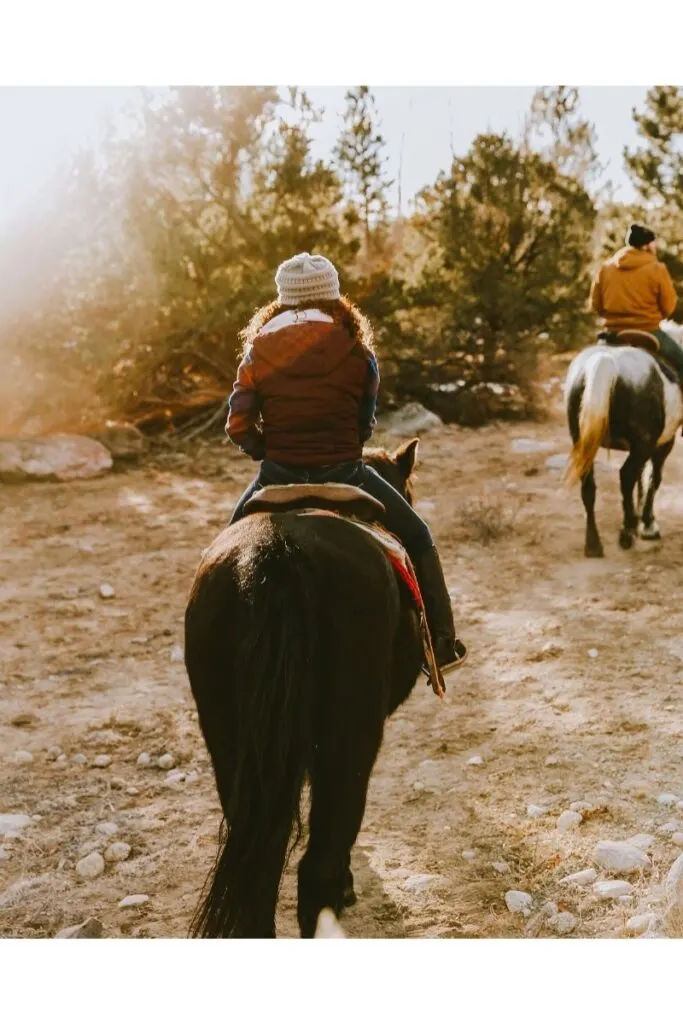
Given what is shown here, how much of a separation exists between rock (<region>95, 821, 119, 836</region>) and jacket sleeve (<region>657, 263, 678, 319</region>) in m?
3.51

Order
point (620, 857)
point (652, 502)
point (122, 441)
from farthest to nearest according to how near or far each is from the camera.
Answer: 1. point (122, 441)
2. point (652, 502)
3. point (620, 857)

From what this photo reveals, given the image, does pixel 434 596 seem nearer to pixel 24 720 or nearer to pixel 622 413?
pixel 24 720

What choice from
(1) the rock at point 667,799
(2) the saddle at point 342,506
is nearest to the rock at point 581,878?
(1) the rock at point 667,799

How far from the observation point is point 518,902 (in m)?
2.26

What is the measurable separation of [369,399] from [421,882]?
4.18 ft

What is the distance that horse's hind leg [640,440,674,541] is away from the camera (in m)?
4.99

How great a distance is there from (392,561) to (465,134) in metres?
2.23

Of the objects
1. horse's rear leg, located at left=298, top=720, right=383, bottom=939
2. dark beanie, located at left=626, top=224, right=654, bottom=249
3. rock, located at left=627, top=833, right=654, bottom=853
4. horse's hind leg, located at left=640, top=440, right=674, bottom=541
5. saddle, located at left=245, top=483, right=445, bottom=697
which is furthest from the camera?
horse's hind leg, located at left=640, top=440, right=674, bottom=541

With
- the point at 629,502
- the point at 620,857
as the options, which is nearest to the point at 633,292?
the point at 629,502

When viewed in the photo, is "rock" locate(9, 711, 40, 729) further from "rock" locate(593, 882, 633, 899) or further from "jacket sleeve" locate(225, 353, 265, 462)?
"rock" locate(593, 882, 633, 899)

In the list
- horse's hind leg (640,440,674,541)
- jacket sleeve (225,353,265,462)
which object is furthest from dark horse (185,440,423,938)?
horse's hind leg (640,440,674,541)
